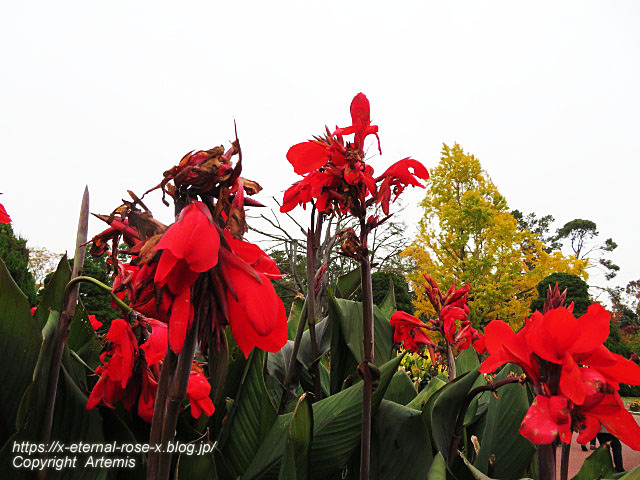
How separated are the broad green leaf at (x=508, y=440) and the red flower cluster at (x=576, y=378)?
0.55 metres

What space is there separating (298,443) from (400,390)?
76 cm

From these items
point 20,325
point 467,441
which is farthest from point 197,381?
point 467,441

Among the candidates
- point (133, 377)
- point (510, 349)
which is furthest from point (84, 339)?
point (510, 349)

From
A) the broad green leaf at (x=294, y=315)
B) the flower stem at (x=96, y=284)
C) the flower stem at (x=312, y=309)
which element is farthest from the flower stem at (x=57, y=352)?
the broad green leaf at (x=294, y=315)

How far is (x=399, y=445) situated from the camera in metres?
1.08

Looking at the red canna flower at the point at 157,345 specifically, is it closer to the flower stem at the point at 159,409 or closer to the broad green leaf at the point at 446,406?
the flower stem at the point at 159,409

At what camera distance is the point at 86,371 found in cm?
111

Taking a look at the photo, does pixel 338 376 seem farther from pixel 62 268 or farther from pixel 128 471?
pixel 62 268

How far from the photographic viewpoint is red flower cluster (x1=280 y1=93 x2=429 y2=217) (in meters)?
1.15

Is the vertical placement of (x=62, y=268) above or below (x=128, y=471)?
above

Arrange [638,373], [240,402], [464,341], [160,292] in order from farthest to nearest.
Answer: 1. [464,341]
2. [240,402]
3. [638,373]
4. [160,292]

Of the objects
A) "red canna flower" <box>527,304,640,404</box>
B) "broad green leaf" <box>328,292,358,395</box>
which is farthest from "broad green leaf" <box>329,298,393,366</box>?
"red canna flower" <box>527,304,640,404</box>

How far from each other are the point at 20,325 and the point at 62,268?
0.25 metres

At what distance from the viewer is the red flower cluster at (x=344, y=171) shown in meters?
1.15
